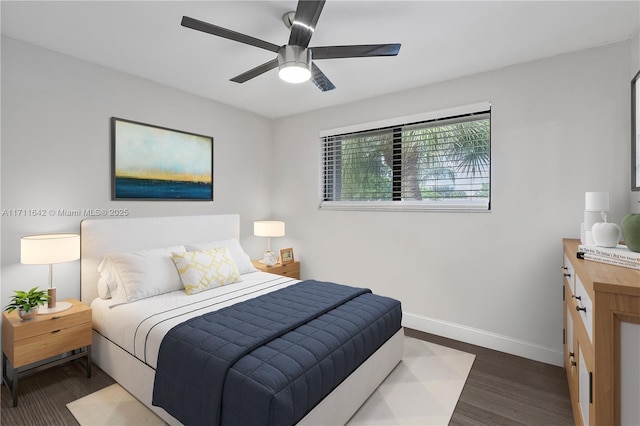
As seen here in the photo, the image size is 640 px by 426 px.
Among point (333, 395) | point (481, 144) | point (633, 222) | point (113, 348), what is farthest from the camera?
point (481, 144)

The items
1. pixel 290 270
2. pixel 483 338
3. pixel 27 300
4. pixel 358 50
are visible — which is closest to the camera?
pixel 358 50

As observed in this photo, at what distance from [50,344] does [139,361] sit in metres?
0.71

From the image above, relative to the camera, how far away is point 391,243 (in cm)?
346

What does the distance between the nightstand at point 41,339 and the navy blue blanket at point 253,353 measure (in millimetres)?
953

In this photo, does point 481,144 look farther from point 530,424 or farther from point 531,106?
point 530,424

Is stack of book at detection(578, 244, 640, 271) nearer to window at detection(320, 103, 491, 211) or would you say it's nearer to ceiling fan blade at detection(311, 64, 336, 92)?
window at detection(320, 103, 491, 211)

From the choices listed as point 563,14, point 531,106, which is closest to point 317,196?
point 531,106

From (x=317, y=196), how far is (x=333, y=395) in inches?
104

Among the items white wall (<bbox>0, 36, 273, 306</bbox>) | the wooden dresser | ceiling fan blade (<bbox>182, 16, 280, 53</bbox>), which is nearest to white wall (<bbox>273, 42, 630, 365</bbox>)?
the wooden dresser

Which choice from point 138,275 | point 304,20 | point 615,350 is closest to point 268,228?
point 138,275

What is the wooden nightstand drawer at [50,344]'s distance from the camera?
81.1 inches

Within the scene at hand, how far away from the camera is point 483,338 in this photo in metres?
2.92

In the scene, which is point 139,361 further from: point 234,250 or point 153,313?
point 234,250

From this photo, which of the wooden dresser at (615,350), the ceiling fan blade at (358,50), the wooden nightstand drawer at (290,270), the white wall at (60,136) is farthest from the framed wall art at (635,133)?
the white wall at (60,136)
